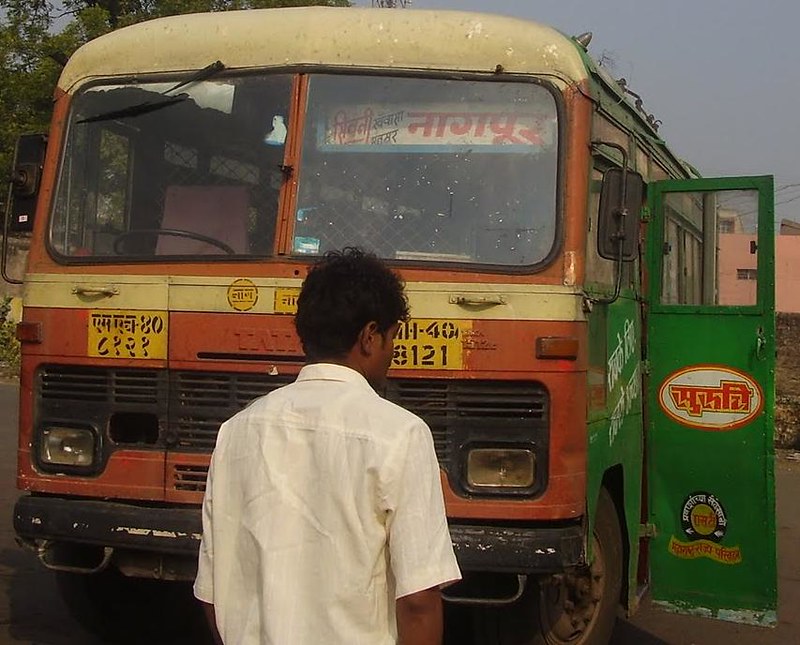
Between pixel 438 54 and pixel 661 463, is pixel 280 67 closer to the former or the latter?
pixel 438 54

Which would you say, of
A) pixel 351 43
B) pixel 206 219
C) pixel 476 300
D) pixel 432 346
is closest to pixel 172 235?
A: pixel 206 219

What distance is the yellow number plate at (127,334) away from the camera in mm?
4613

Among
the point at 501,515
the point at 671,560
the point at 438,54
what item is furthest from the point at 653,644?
the point at 438,54

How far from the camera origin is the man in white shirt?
218 centimetres

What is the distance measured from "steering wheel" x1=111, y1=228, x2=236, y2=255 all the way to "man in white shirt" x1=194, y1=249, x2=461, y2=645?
2375mm

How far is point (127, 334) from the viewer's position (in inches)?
183

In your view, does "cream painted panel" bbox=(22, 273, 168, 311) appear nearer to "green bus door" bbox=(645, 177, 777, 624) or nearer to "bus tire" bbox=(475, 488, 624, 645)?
"bus tire" bbox=(475, 488, 624, 645)

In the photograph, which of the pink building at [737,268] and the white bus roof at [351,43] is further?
the pink building at [737,268]

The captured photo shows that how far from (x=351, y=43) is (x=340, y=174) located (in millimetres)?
549

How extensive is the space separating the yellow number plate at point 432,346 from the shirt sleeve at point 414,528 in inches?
85.1

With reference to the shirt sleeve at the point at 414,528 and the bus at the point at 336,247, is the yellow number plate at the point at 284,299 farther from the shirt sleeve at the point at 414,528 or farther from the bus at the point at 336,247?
the shirt sleeve at the point at 414,528

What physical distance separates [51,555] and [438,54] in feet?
8.39

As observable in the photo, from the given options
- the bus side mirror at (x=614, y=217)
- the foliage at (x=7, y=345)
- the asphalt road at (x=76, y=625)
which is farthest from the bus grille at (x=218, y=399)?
the foliage at (x=7, y=345)

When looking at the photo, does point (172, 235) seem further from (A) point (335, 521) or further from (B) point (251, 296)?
(A) point (335, 521)
